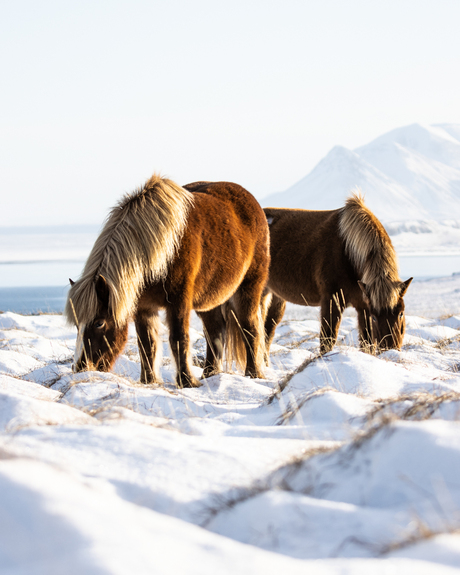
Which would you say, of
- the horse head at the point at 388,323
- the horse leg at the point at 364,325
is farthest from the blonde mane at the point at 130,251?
the horse leg at the point at 364,325

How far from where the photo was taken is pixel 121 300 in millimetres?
4289

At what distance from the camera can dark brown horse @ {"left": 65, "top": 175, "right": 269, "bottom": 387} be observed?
431cm

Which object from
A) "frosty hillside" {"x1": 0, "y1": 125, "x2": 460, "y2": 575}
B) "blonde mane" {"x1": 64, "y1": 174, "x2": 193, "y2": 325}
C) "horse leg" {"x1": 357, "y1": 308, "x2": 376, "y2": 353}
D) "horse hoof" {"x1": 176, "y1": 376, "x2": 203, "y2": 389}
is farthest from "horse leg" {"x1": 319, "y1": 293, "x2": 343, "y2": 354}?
"frosty hillside" {"x1": 0, "y1": 125, "x2": 460, "y2": 575}

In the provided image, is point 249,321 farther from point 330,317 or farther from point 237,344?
point 330,317

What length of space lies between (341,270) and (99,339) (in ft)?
11.7

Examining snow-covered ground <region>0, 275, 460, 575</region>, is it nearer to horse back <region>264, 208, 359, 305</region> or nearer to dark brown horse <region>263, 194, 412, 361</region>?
dark brown horse <region>263, 194, 412, 361</region>

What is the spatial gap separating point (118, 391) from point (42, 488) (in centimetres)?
216

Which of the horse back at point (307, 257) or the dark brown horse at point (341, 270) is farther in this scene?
the horse back at point (307, 257)

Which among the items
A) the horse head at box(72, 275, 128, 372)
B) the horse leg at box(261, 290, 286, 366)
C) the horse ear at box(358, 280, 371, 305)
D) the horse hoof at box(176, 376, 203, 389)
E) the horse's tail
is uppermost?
the horse head at box(72, 275, 128, 372)

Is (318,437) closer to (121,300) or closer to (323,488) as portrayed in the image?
(323,488)

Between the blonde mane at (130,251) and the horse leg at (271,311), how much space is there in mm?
3810

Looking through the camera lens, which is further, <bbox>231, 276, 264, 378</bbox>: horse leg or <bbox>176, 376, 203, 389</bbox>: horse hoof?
<bbox>231, 276, 264, 378</bbox>: horse leg

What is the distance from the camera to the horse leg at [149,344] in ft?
16.2

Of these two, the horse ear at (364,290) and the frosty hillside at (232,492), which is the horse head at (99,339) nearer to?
the frosty hillside at (232,492)
